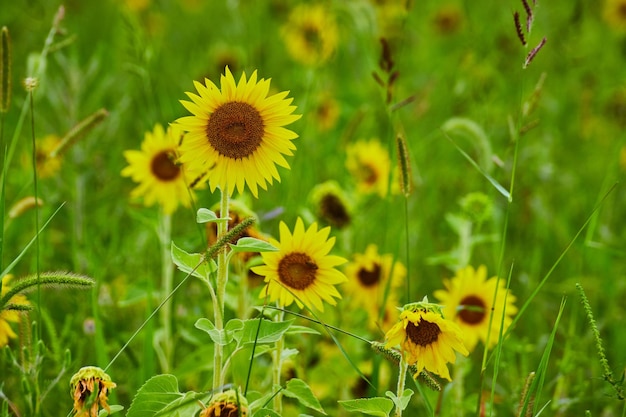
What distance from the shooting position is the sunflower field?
1.49 metres

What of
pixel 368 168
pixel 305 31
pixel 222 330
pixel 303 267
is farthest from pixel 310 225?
pixel 305 31

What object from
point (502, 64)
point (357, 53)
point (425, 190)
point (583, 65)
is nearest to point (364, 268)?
point (425, 190)

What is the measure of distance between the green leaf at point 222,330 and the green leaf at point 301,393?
18 cm

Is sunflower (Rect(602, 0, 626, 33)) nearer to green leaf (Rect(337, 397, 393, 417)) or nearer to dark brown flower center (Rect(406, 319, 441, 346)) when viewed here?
dark brown flower center (Rect(406, 319, 441, 346))

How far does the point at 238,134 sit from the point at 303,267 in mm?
343

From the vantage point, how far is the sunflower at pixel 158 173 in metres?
2.24

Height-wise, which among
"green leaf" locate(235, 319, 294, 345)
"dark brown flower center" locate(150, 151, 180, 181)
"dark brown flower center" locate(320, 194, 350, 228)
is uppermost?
"dark brown flower center" locate(150, 151, 180, 181)

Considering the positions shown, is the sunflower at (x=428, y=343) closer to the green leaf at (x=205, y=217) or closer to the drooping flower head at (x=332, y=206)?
the green leaf at (x=205, y=217)

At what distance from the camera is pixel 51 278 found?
142 cm

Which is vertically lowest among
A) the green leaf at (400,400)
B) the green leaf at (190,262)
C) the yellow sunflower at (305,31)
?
the green leaf at (400,400)

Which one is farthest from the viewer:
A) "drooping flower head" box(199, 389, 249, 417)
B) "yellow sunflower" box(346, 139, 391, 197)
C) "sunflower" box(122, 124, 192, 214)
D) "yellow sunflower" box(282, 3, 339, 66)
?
"yellow sunflower" box(282, 3, 339, 66)

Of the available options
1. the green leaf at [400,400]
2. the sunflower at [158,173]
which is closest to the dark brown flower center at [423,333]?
the green leaf at [400,400]

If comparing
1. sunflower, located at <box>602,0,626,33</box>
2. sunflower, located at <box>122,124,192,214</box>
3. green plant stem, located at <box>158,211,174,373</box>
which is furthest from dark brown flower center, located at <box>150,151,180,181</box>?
sunflower, located at <box>602,0,626,33</box>

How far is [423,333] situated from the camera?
1.47 m
